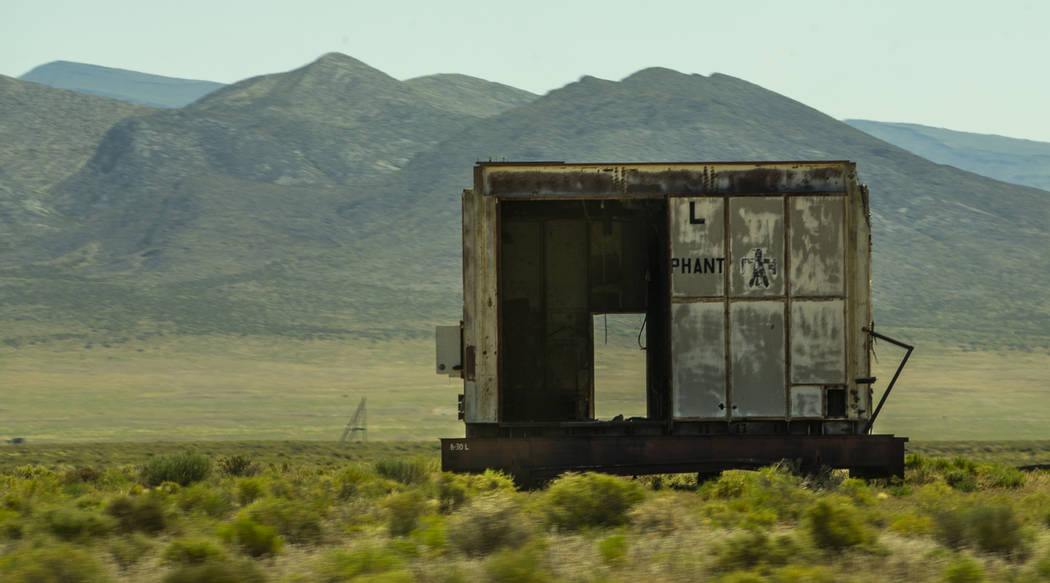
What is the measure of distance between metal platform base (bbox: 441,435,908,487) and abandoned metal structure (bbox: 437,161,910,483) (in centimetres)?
2

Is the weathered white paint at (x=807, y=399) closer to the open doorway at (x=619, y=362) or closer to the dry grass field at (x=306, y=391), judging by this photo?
the dry grass field at (x=306, y=391)

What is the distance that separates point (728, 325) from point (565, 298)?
505 cm

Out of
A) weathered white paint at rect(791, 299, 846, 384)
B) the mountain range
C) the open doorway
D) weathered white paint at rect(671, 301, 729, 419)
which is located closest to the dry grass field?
the open doorway

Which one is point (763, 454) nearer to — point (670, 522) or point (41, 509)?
point (670, 522)

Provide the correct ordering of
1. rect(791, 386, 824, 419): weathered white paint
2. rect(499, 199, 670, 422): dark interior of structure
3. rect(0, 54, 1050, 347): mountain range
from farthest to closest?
rect(0, 54, 1050, 347): mountain range, rect(499, 199, 670, 422): dark interior of structure, rect(791, 386, 824, 419): weathered white paint

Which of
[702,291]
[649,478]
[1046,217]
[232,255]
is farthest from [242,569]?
[1046,217]

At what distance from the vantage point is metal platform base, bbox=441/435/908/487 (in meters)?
16.7

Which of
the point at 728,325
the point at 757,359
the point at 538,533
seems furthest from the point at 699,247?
the point at 538,533

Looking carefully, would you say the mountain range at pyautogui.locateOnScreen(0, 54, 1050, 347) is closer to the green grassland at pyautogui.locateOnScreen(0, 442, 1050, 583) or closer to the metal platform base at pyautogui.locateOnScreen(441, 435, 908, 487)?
the metal platform base at pyautogui.locateOnScreen(441, 435, 908, 487)

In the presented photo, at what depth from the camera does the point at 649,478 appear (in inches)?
769

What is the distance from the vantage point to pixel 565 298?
70.3 feet

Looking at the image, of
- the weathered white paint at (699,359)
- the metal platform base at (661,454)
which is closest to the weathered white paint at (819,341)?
the metal platform base at (661,454)

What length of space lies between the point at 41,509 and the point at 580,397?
411 inches

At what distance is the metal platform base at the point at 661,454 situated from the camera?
54.6 feet
